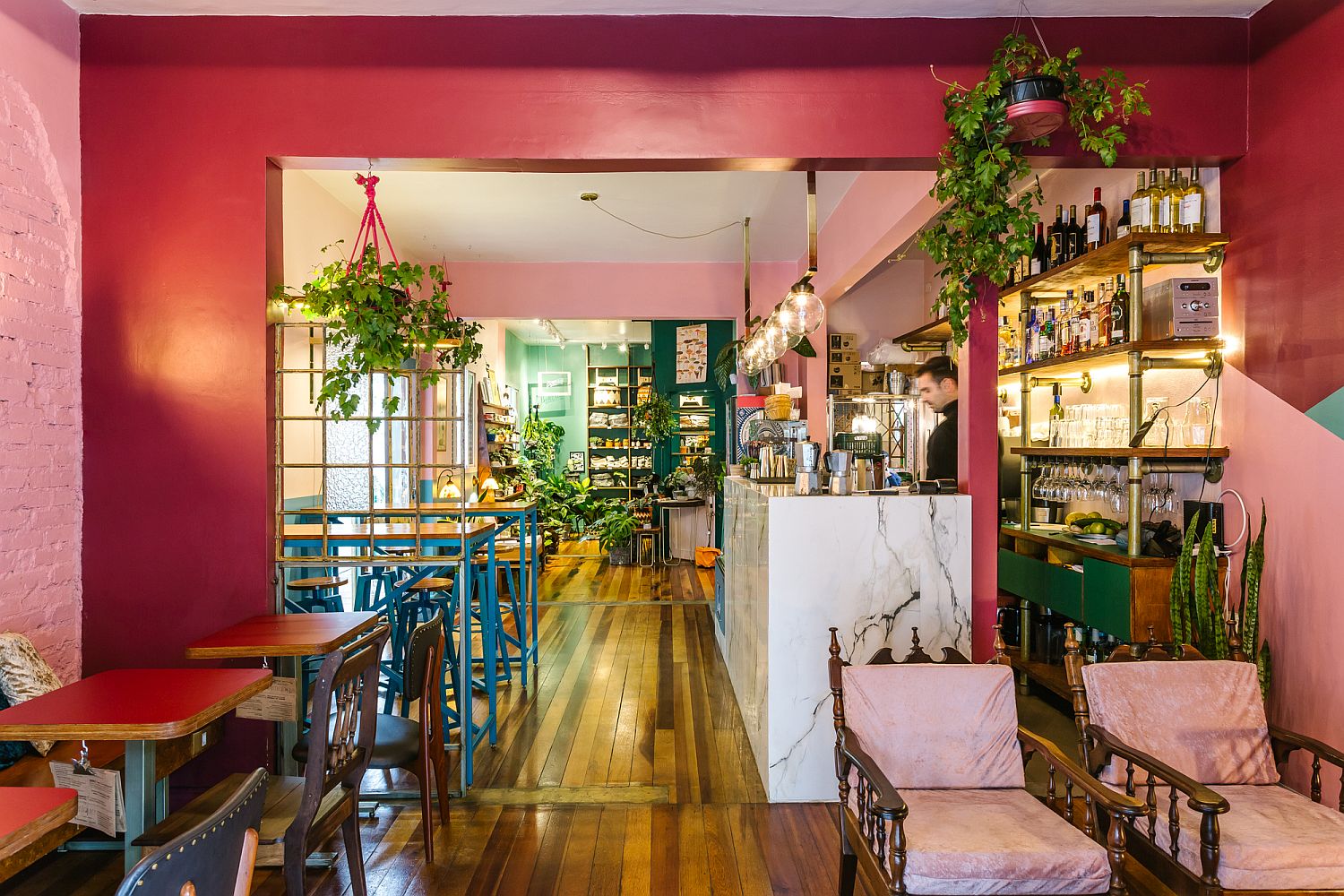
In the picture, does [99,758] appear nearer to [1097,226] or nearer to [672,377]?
[1097,226]

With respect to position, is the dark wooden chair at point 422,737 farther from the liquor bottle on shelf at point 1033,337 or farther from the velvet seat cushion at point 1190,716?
the liquor bottle on shelf at point 1033,337

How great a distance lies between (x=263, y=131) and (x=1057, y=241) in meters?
3.99

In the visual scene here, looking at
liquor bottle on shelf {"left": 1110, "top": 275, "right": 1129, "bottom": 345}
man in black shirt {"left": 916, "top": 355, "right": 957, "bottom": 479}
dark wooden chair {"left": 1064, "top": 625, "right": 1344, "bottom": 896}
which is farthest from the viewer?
man in black shirt {"left": 916, "top": 355, "right": 957, "bottom": 479}

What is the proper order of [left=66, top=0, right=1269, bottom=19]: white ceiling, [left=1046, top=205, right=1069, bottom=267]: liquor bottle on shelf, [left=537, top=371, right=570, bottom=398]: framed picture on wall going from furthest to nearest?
1. [left=537, top=371, right=570, bottom=398]: framed picture on wall
2. [left=1046, top=205, right=1069, bottom=267]: liquor bottle on shelf
3. [left=66, top=0, right=1269, bottom=19]: white ceiling

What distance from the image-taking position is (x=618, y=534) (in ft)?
32.8

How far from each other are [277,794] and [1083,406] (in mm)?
4321

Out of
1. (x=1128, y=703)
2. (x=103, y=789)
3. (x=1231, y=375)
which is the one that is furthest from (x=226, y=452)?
(x=1231, y=375)

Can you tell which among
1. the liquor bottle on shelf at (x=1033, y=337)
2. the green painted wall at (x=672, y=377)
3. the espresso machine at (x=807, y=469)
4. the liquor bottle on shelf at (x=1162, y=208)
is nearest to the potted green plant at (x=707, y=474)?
the green painted wall at (x=672, y=377)

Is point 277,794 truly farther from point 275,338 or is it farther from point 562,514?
point 562,514

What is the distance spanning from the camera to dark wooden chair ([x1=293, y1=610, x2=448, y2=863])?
2.88 m

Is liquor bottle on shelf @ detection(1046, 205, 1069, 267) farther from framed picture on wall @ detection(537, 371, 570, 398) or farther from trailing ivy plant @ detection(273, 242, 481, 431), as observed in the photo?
framed picture on wall @ detection(537, 371, 570, 398)

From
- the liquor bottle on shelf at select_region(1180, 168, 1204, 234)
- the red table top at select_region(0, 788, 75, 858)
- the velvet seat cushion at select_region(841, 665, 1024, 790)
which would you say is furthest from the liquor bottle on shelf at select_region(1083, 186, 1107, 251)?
the red table top at select_region(0, 788, 75, 858)

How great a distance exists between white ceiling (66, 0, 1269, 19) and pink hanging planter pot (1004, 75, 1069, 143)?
46cm

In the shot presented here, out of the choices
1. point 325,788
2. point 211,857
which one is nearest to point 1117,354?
point 325,788
